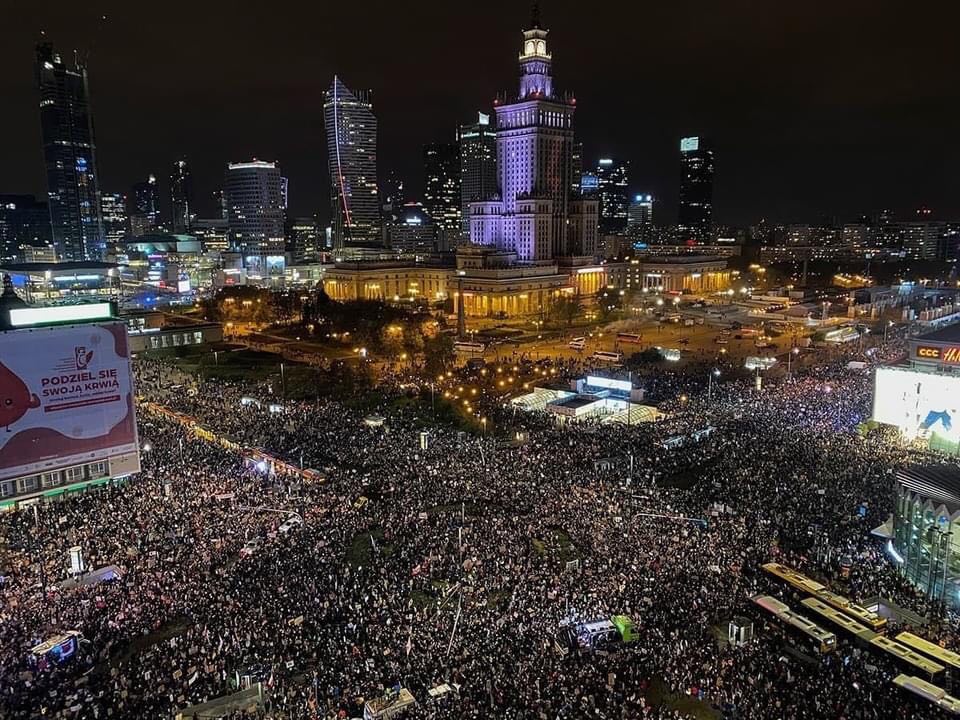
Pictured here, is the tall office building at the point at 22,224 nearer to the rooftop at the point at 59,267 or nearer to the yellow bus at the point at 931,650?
the rooftop at the point at 59,267

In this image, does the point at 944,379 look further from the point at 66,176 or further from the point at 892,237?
the point at 892,237

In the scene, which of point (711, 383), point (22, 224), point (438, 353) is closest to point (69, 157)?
point (22, 224)

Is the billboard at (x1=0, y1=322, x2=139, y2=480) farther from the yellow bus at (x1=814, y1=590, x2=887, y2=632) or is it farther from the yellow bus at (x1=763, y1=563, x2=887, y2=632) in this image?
the yellow bus at (x1=814, y1=590, x2=887, y2=632)

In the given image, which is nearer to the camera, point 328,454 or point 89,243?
point 328,454

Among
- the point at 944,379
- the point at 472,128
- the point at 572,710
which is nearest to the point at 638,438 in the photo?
the point at 944,379

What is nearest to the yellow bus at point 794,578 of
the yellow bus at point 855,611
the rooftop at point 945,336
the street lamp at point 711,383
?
the yellow bus at point 855,611

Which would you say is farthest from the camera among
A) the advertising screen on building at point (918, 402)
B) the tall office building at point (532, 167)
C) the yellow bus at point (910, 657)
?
the tall office building at point (532, 167)

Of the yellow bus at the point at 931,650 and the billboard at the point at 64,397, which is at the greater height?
the billboard at the point at 64,397
